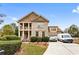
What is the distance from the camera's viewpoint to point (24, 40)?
19.3ft

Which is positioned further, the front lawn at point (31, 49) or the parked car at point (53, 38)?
the parked car at point (53, 38)

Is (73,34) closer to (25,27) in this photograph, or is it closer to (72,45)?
(72,45)

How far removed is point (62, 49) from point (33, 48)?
40 cm

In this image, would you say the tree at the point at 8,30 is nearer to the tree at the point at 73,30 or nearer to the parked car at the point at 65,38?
the parked car at the point at 65,38

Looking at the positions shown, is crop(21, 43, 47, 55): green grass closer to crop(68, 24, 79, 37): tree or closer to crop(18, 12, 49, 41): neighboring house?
crop(18, 12, 49, 41): neighboring house

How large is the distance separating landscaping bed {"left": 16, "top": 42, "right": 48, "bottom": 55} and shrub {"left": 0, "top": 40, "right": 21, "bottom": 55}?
2.5 inches

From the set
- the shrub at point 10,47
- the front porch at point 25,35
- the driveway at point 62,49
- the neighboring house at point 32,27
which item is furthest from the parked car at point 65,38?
the shrub at point 10,47

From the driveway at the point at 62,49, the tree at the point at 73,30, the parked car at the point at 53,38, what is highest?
the tree at the point at 73,30

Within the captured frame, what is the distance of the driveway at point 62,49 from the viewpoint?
5.82 m

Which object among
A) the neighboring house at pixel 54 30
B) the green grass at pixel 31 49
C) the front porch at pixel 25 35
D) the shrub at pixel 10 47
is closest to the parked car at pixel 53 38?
the neighboring house at pixel 54 30

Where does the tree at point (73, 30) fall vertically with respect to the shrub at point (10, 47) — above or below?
above

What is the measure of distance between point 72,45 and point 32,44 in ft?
1.81

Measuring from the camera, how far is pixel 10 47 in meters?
5.85

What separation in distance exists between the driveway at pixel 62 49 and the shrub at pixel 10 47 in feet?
1.32
